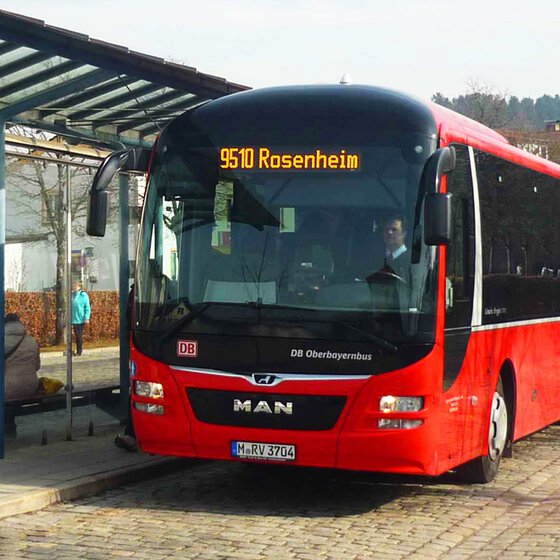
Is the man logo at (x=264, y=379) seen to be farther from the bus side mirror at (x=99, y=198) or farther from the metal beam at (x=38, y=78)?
the metal beam at (x=38, y=78)

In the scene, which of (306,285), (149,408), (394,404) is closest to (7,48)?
(149,408)

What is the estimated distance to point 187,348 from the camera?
32.6 ft

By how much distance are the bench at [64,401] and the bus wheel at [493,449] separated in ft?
14.9

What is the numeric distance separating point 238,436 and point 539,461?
4.34 m

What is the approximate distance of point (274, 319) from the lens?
9.70 metres

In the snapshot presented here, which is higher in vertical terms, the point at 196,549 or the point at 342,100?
the point at 342,100

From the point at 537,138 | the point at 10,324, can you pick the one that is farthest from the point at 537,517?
the point at 537,138

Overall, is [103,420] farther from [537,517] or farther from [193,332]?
[537,517]

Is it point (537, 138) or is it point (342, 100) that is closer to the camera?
point (342, 100)

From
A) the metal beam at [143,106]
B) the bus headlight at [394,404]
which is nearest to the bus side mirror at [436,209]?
the bus headlight at [394,404]

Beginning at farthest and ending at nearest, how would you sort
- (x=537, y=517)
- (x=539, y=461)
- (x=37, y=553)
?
(x=539, y=461) → (x=537, y=517) → (x=37, y=553)

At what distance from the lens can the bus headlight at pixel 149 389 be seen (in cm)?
1005

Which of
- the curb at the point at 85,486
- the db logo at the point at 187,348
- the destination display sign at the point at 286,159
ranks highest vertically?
the destination display sign at the point at 286,159

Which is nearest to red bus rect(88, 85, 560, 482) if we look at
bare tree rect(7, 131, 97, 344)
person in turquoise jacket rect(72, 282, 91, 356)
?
bare tree rect(7, 131, 97, 344)
